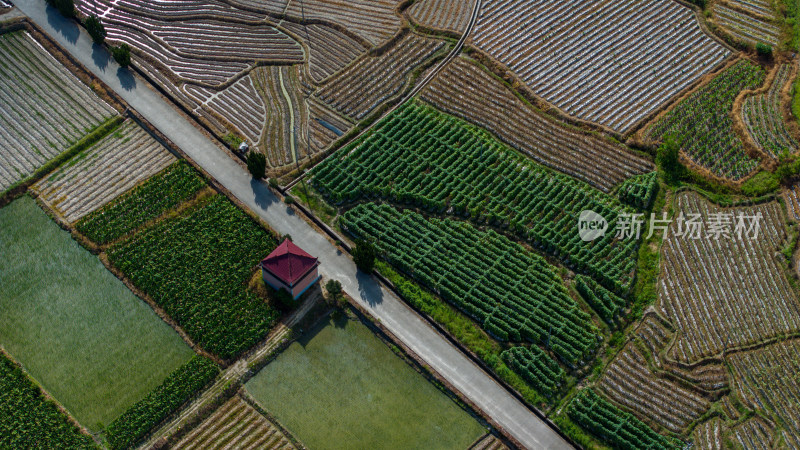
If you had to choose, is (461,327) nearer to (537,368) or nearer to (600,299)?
(537,368)

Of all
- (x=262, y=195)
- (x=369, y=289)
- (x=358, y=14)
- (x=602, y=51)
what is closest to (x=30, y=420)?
(x=262, y=195)

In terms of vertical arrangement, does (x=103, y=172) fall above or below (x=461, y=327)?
above

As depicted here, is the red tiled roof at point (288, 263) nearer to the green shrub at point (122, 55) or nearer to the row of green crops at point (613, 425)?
the row of green crops at point (613, 425)

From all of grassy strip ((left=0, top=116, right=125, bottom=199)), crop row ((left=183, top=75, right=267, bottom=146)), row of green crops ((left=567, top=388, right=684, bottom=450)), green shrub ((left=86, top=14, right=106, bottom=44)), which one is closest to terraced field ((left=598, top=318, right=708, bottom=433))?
row of green crops ((left=567, top=388, right=684, bottom=450))

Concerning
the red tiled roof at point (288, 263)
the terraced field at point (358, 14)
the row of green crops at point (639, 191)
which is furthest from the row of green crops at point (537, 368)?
the terraced field at point (358, 14)

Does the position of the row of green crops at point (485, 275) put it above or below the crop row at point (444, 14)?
below

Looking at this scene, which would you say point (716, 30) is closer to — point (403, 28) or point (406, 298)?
point (403, 28)
